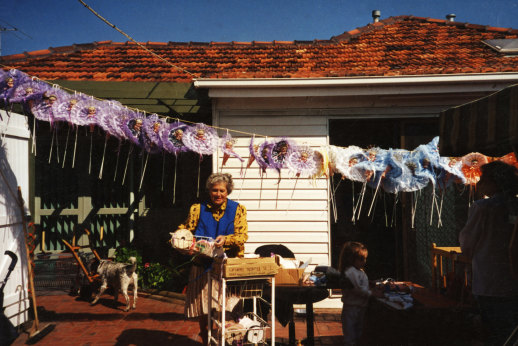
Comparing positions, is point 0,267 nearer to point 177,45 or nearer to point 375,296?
point 375,296

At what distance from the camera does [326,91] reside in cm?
575

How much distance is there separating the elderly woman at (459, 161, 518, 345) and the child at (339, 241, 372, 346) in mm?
987

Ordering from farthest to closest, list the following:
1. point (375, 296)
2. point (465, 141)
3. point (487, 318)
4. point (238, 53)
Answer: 1. point (238, 53)
2. point (375, 296)
3. point (465, 141)
4. point (487, 318)

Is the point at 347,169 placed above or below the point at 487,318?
above

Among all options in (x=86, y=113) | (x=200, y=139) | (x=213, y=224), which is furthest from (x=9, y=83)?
(x=213, y=224)

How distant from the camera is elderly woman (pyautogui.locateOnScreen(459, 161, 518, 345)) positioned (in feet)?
9.55

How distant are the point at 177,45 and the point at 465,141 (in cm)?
726

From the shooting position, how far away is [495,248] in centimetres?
300

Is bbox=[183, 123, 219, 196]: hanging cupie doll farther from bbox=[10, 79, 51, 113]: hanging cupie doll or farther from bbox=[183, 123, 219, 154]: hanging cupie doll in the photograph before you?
bbox=[10, 79, 51, 113]: hanging cupie doll

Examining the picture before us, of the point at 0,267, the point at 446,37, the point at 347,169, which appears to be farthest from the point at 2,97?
the point at 446,37

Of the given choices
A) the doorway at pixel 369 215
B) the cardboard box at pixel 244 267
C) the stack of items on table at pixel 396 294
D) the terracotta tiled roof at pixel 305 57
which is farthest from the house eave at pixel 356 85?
the cardboard box at pixel 244 267

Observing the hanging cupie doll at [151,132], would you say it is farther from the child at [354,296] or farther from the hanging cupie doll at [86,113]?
the child at [354,296]

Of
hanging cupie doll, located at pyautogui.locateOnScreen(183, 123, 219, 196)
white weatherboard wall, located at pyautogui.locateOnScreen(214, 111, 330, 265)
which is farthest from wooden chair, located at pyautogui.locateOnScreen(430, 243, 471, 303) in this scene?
hanging cupie doll, located at pyautogui.locateOnScreen(183, 123, 219, 196)

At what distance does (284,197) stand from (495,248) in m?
3.33
